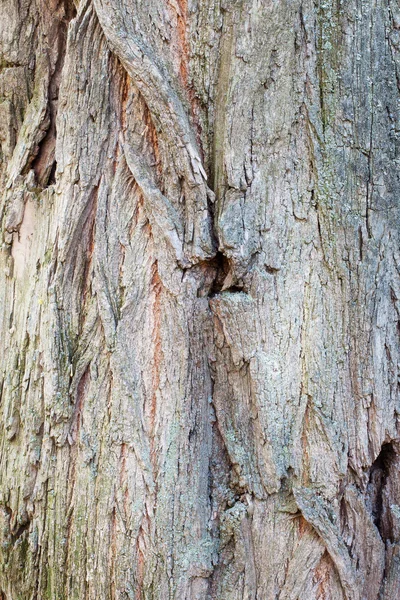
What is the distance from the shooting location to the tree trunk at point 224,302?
1.58 m

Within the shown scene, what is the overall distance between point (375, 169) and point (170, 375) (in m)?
0.79

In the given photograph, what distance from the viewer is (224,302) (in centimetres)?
159

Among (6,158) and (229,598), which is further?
(6,158)

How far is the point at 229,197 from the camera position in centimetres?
159

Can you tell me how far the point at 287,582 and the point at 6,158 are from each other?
4.97 ft

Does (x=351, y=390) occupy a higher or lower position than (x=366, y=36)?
lower

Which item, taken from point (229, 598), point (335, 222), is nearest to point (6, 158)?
point (335, 222)

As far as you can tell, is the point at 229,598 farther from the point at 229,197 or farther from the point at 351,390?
the point at 229,197

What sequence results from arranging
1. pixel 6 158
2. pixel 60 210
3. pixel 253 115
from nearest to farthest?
pixel 253 115 < pixel 60 210 < pixel 6 158

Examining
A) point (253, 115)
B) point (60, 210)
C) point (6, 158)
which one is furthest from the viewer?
point (6, 158)

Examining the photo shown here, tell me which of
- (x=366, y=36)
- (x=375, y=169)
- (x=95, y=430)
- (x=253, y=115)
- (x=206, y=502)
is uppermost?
(x=366, y=36)

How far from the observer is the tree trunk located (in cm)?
158

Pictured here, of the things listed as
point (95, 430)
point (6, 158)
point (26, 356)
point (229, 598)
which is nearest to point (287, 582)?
point (229, 598)

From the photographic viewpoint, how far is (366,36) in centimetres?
162
